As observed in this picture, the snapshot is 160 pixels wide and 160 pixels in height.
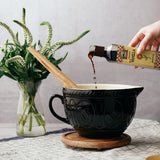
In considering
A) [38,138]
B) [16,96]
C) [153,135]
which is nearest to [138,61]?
[153,135]

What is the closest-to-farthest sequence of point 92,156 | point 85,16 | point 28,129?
point 92,156
point 28,129
point 85,16

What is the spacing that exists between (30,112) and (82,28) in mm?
578

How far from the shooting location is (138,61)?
1.16 metres

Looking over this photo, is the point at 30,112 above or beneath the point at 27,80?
beneath

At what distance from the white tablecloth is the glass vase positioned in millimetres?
70

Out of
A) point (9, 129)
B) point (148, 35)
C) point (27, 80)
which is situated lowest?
point (9, 129)

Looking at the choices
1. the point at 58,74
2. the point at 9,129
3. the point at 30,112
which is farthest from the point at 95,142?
the point at 9,129

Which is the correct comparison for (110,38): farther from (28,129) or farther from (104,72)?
(28,129)

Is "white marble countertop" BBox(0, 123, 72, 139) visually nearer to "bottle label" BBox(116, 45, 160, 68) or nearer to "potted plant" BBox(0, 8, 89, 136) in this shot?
"potted plant" BBox(0, 8, 89, 136)

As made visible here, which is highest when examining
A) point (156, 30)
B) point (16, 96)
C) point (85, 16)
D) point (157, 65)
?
point (85, 16)

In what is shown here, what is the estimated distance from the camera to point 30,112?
Result: 1312 mm

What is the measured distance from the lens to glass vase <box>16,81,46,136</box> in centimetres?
130

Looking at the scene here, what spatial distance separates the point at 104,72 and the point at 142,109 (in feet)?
0.89

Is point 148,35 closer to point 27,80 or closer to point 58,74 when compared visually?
point 58,74
